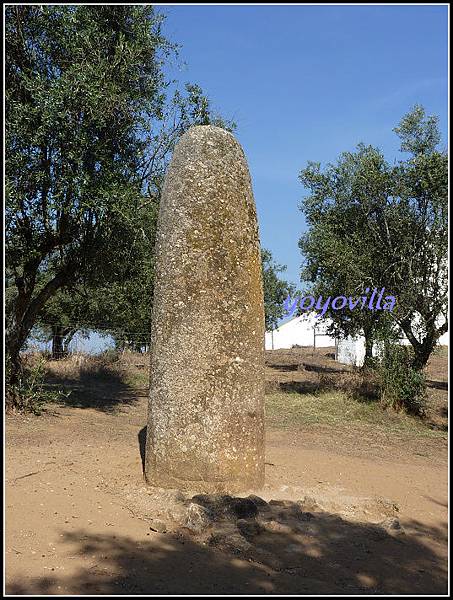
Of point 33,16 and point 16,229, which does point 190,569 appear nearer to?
point 16,229

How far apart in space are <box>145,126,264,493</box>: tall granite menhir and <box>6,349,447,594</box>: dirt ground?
0.54 metres

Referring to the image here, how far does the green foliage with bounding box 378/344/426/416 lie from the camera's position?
14234 mm

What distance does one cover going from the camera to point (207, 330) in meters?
6.03

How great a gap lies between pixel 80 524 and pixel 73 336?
24518 millimetres

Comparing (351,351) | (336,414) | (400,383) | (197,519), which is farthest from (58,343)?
(197,519)

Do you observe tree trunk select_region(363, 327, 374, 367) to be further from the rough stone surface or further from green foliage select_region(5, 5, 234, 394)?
the rough stone surface

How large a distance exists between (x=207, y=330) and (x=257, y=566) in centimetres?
252

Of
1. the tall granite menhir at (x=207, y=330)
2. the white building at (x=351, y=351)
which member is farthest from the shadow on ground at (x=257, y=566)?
the white building at (x=351, y=351)

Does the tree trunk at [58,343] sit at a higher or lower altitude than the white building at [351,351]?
higher

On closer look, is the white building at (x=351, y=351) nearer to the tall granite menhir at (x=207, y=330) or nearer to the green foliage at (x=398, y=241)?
the green foliage at (x=398, y=241)

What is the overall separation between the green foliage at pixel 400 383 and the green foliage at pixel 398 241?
611 mm

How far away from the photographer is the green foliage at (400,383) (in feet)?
46.7

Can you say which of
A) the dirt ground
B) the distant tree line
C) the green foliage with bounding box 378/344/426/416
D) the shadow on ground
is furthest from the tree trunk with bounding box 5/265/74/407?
the shadow on ground

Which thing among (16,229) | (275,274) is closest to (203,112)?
(16,229)
